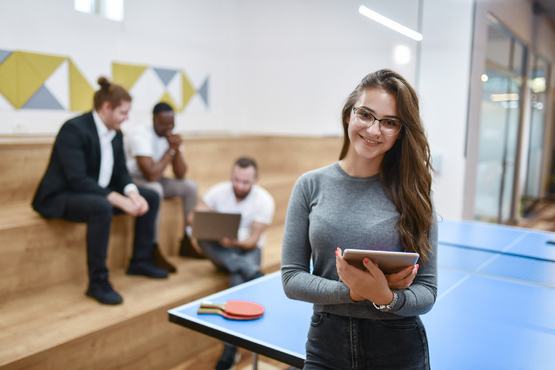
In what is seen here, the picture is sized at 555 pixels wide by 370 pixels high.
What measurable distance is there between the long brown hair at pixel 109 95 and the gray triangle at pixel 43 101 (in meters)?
1.22

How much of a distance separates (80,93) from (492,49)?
11.2 feet

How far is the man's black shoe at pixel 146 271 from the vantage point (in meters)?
3.38

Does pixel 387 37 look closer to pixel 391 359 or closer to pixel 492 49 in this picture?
pixel 492 49

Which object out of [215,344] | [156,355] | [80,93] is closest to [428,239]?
[156,355]

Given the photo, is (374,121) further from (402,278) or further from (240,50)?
(240,50)

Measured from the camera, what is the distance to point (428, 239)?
1.40 metres

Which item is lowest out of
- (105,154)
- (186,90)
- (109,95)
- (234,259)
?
(234,259)

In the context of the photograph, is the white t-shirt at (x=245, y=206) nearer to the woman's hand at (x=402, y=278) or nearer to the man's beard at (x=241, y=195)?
the man's beard at (x=241, y=195)

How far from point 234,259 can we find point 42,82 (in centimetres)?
222

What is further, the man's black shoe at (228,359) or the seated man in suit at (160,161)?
the seated man in suit at (160,161)

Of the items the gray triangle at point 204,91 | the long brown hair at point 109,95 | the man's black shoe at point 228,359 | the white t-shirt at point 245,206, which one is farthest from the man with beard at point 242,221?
the gray triangle at point 204,91

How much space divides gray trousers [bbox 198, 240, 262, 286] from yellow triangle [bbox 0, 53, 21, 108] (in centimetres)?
191

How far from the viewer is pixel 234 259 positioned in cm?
335

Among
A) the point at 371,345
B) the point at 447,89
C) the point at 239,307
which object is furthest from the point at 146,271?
the point at 447,89
